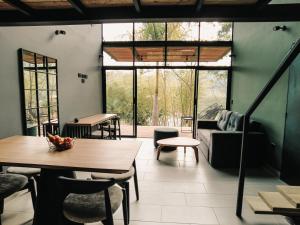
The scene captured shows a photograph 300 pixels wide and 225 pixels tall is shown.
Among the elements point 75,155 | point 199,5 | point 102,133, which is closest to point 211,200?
point 75,155

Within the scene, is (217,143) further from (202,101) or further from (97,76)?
(97,76)

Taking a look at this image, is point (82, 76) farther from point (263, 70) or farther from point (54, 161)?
point (263, 70)

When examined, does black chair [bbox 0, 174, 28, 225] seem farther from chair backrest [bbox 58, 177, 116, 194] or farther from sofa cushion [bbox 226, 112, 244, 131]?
sofa cushion [bbox 226, 112, 244, 131]

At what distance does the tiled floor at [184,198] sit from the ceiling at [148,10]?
2.12m

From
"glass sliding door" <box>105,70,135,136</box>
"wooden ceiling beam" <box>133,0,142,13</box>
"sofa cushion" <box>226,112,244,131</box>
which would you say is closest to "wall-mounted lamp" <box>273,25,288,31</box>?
"sofa cushion" <box>226,112,244,131</box>

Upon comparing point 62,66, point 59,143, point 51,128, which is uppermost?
point 62,66

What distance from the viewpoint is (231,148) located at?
364cm

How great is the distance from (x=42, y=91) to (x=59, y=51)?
3.27 feet

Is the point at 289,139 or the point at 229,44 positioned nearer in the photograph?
the point at 289,139

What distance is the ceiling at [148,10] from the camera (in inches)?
78.0

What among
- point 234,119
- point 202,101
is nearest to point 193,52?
point 202,101

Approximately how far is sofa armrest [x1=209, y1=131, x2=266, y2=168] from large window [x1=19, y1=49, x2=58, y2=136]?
3.02 meters

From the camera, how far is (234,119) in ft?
14.2

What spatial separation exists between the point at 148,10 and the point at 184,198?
2.27 m
